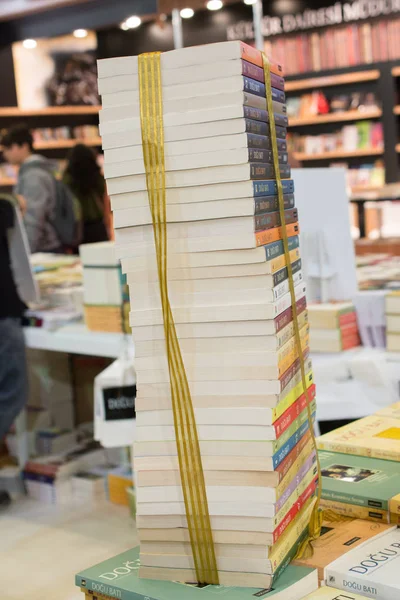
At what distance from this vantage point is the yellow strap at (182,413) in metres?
1.31

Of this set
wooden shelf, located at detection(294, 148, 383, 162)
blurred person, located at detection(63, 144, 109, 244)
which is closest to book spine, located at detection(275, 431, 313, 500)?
blurred person, located at detection(63, 144, 109, 244)

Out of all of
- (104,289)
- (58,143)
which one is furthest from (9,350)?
(58,143)

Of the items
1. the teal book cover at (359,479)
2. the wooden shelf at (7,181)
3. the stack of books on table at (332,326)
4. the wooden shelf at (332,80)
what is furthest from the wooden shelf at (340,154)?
the teal book cover at (359,479)

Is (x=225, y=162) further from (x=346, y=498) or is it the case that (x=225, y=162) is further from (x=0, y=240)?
(x=0, y=240)

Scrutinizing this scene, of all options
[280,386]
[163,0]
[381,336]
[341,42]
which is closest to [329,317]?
[381,336]

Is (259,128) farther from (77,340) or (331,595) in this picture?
(77,340)

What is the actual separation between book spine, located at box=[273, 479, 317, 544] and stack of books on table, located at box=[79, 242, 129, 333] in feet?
7.56

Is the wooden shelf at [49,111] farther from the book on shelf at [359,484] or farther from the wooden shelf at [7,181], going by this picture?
the book on shelf at [359,484]

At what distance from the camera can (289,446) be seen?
4.50ft

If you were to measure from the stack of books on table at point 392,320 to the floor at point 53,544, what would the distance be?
54.2 inches

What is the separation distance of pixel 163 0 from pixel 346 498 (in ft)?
13.9

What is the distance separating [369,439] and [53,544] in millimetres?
2174

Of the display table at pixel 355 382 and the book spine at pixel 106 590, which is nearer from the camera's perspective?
the book spine at pixel 106 590

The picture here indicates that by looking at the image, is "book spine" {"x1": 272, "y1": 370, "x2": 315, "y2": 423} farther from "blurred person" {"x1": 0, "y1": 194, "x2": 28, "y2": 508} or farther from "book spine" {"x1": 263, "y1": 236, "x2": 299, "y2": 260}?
"blurred person" {"x1": 0, "y1": 194, "x2": 28, "y2": 508}
